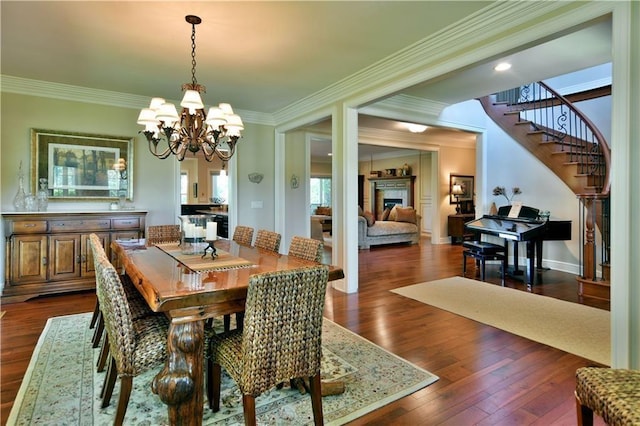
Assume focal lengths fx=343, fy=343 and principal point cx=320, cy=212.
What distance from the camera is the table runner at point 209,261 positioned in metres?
2.12

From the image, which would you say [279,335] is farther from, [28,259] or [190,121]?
[28,259]

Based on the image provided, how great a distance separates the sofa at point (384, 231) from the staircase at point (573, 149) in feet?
11.0

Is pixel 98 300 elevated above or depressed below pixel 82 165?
below

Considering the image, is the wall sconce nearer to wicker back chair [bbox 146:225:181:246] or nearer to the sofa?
the sofa

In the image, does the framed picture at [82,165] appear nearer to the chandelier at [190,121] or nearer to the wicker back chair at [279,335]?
the chandelier at [190,121]

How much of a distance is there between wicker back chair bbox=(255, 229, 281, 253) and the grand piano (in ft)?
11.6

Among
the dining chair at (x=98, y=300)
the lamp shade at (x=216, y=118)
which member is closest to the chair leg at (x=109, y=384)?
the dining chair at (x=98, y=300)

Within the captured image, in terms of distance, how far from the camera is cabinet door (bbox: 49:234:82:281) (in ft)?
13.2

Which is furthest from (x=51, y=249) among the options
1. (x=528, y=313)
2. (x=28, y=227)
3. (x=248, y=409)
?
(x=528, y=313)

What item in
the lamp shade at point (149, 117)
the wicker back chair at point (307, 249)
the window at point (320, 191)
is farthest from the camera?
the window at point (320, 191)

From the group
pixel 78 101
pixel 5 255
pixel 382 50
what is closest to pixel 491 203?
pixel 382 50

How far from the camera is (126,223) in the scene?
14.5ft

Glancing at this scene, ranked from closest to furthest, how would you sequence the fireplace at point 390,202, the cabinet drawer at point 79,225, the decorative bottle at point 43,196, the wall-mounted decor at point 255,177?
the cabinet drawer at point 79,225 < the decorative bottle at point 43,196 < the wall-mounted decor at point 255,177 < the fireplace at point 390,202

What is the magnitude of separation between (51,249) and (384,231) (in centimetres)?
639
